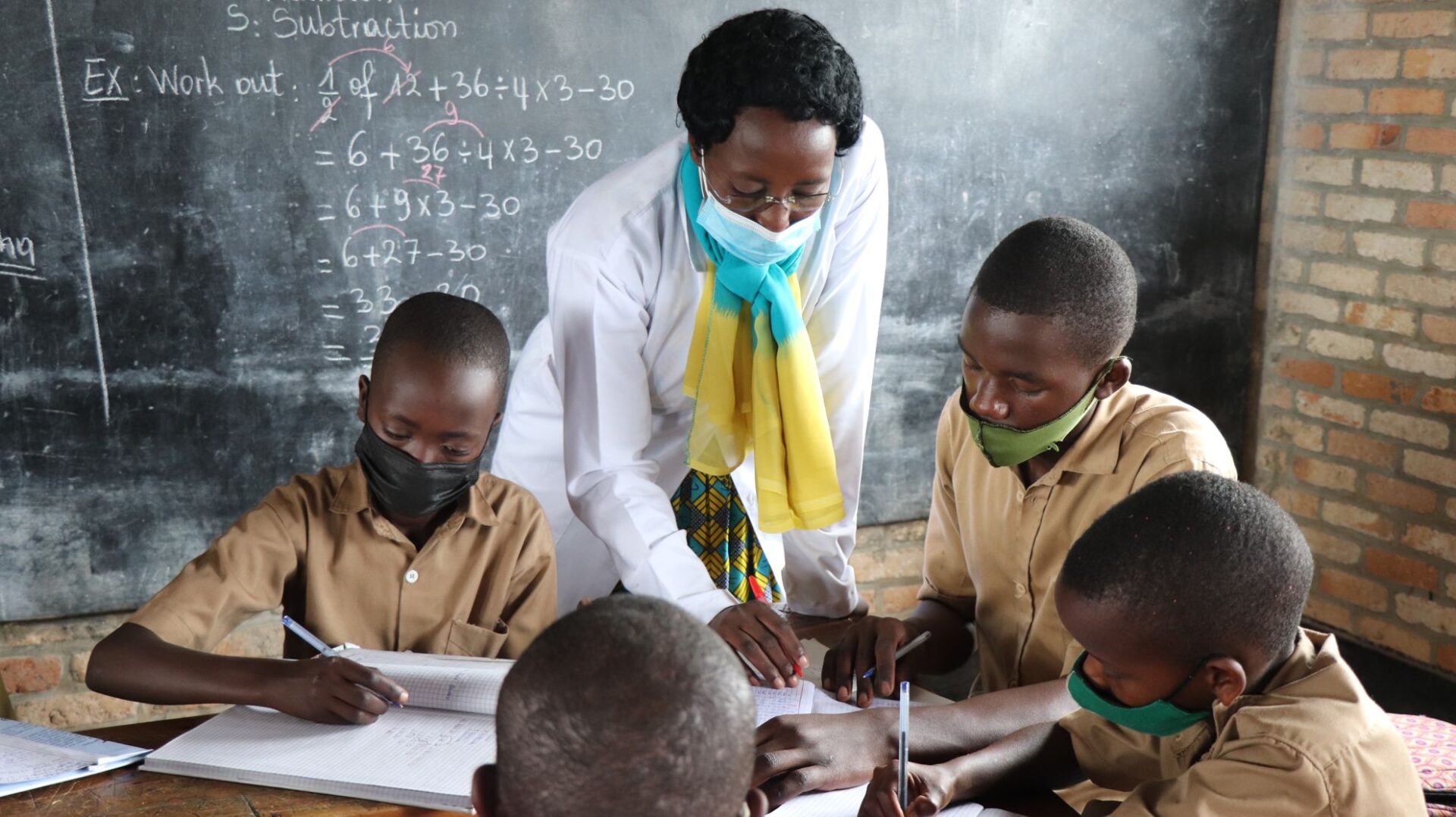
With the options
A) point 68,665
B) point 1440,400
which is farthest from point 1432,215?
point 68,665

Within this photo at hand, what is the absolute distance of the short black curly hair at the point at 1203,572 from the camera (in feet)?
4.26

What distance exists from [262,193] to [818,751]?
2082 mm

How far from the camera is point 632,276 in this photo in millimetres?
2109

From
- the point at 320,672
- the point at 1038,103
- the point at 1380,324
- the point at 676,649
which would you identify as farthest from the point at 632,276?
the point at 1380,324

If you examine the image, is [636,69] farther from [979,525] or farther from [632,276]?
[979,525]

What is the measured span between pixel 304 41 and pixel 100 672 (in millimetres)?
1740

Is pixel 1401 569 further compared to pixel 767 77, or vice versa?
pixel 1401 569

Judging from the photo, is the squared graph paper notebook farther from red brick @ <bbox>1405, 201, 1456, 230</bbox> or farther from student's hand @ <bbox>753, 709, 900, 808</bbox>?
red brick @ <bbox>1405, 201, 1456, 230</bbox>

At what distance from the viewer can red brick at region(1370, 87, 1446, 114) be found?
142 inches

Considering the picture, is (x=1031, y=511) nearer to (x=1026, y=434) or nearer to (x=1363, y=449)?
(x=1026, y=434)

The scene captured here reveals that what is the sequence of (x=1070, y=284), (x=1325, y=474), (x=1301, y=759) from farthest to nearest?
(x=1325, y=474) → (x=1070, y=284) → (x=1301, y=759)

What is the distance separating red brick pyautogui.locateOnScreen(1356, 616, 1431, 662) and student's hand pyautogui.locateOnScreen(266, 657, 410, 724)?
130 inches

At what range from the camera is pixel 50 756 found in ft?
4.81

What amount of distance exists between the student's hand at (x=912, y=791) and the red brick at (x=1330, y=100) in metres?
3.18
